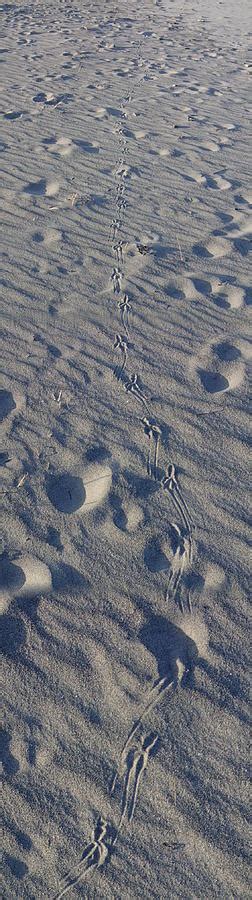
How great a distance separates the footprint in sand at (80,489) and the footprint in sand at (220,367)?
3.02 ft

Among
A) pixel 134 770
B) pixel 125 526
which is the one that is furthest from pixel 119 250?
pixel 134 770

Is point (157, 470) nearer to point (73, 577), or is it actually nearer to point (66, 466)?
point (66, 466)

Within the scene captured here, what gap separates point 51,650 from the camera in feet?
8.37

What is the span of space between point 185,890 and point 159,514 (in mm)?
1490

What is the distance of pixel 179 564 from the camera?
9.34 feet

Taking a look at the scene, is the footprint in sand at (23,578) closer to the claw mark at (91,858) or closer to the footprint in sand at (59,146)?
the claw mark at (91,858)

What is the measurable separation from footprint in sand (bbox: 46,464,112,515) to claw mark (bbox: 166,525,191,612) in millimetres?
419

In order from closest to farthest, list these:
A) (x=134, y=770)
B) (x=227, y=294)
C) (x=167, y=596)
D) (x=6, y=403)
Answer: (x=134, y=770), (x=167, y=596), (x=6, y=403), (x=227, y=294)

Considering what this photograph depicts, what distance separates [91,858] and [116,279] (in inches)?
144

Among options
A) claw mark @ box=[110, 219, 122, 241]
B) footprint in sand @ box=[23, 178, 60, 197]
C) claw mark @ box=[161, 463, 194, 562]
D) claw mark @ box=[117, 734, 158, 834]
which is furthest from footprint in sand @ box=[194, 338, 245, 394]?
footprint in sand @ box=[23, 178, 60, 197]

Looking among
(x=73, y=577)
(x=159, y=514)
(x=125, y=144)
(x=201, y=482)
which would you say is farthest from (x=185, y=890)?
(x=125, y=144)

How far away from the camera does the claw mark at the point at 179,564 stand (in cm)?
275

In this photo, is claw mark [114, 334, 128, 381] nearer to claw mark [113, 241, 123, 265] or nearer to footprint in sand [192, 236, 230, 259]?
claw mark [113, 241, 123, 265]

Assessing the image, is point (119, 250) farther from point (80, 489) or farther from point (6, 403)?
point (80, 489)
